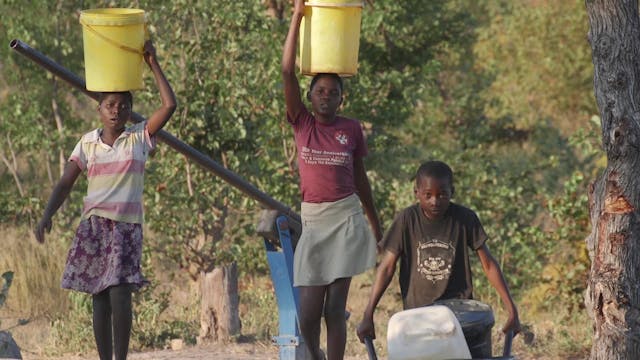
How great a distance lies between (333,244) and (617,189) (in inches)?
47.5

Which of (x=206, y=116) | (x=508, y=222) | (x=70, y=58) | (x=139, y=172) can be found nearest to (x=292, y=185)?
(x=206, y=116)

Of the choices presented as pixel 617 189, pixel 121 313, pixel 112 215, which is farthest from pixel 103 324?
pixel 617 189

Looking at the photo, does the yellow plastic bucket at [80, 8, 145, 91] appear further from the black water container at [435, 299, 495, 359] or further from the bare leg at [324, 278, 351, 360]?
the black water container at [435, 299, 495, 359]

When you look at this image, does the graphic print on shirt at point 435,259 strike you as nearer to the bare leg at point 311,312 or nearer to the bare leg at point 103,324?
the bare leg at point 311,312

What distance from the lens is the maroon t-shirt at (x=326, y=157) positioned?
5.01 meters

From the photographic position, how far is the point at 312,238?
507cm

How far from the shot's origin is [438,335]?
13.0 ft

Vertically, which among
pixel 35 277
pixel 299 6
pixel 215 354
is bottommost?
pixel 215 354

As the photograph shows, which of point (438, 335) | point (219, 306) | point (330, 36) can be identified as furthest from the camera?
point (219, 306)

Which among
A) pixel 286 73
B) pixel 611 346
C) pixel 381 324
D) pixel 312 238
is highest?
pixel 286 73

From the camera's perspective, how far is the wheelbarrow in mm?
3961

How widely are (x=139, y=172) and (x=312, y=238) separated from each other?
796mm

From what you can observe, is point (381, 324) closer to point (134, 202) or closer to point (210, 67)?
point (210, 67)

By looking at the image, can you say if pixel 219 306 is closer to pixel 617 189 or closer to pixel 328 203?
pixel 328 203
